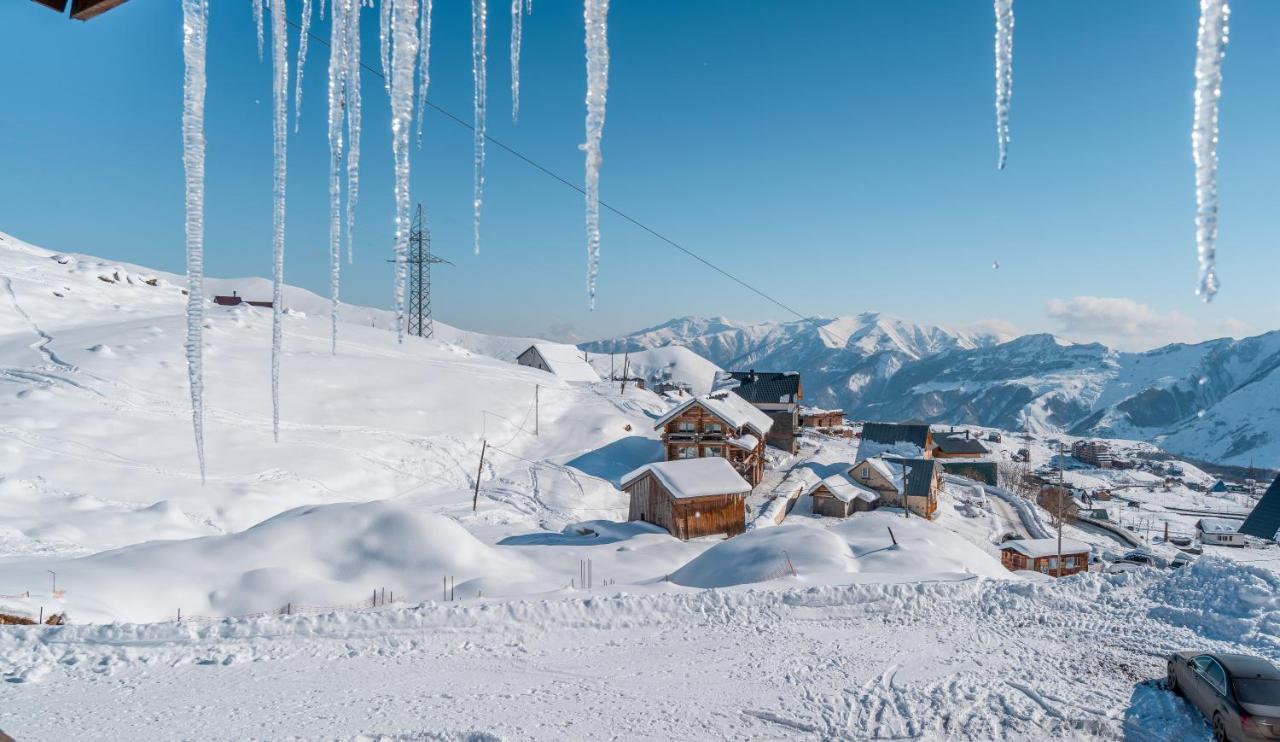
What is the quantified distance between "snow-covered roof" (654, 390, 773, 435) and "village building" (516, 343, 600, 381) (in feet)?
94.5

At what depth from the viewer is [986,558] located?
876 inches

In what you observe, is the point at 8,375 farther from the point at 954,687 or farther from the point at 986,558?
the point at 986,558

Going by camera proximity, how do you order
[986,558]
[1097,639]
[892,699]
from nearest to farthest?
[892,699]
[1097,639]
[986,558]

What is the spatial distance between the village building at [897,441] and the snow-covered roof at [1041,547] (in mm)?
18358

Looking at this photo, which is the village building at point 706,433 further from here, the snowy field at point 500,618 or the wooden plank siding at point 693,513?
the wooden plank siding at point 693,513

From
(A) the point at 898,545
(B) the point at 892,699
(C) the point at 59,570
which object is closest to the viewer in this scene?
(B) the point at 892,699

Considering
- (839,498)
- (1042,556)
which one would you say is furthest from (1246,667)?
(839,498)

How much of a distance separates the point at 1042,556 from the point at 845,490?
1045 cm

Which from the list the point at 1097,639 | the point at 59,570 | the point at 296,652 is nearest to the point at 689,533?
the point at 1097,639

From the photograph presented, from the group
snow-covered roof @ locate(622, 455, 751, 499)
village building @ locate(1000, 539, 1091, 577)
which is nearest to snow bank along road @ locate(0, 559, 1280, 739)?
snow-covered roof @ locate(622, 455, 751, 499)

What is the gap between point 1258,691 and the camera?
790 cm

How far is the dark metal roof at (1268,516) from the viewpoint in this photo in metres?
40.2

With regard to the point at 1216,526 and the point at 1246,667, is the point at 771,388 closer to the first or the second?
the point at 1216,526

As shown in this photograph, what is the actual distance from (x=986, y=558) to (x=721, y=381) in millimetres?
43133
